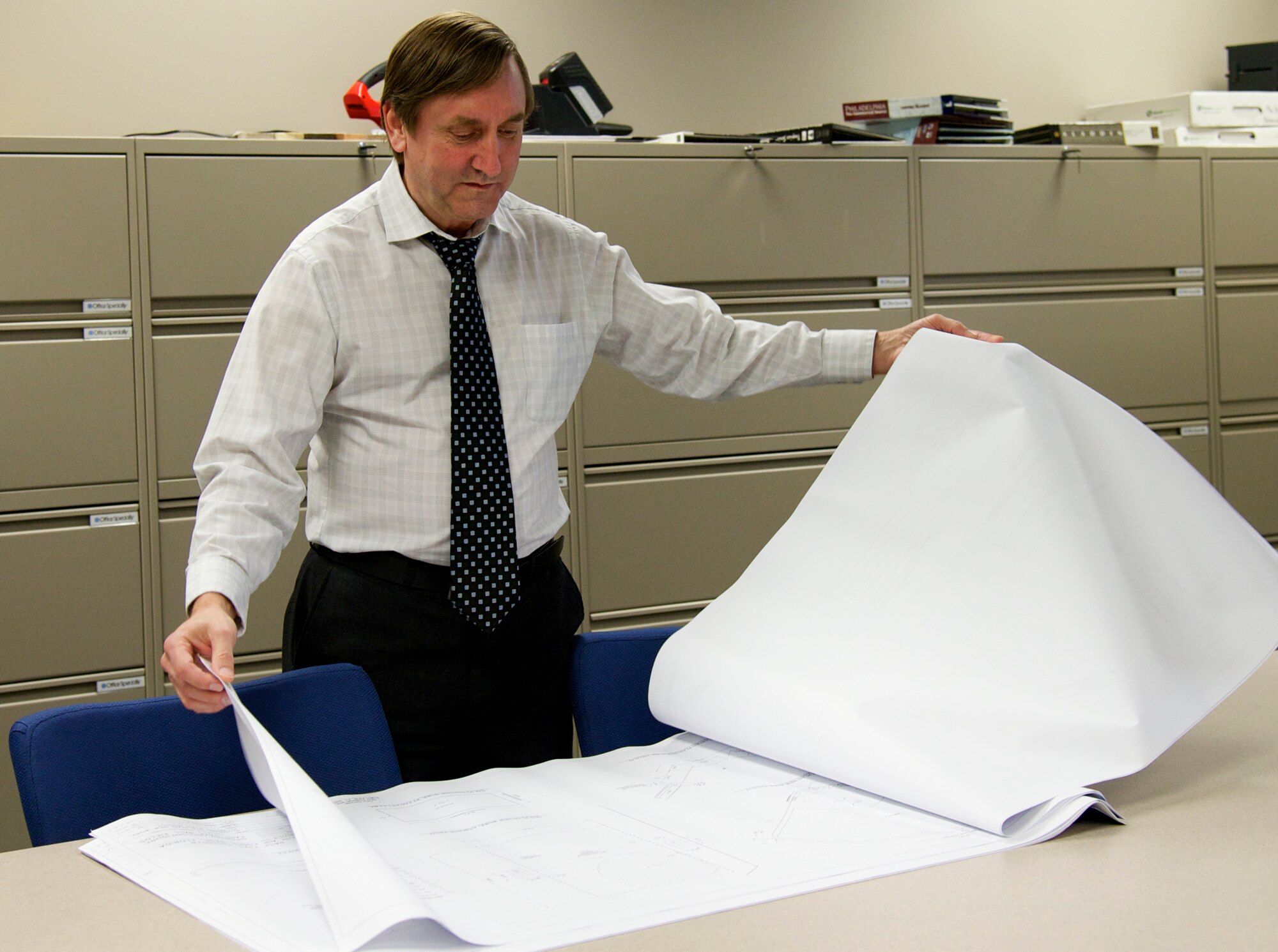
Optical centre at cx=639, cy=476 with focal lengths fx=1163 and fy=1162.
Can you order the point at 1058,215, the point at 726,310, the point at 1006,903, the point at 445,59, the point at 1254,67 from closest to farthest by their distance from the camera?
the point at 1006,903
the point at 445,59
the point at 726,310
the point at 1058,215
the point at 1254,67

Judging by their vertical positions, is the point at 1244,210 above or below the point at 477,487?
above

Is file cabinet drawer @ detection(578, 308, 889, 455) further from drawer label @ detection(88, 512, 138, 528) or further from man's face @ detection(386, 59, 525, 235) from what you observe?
man's face @ detection(386, 59, 525, 235)

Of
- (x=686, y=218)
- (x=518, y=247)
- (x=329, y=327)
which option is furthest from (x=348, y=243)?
(x=686, y=218)

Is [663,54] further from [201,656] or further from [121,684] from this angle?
[201,656]

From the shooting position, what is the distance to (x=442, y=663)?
148cm

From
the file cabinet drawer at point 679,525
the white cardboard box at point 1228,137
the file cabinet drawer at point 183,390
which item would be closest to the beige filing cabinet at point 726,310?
the file cabinet drawer at point 679,525

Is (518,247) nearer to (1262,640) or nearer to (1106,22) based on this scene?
(1262,640)

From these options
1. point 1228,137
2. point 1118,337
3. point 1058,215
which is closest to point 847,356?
point 1058,215

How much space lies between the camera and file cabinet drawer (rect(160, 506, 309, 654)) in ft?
8.56

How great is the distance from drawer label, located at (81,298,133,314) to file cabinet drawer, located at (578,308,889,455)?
1.05 meters

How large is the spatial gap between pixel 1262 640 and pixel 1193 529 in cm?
12

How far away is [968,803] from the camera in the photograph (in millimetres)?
982

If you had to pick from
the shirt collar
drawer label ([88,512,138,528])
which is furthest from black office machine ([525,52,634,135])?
the shirt collar

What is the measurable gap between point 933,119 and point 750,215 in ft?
1.98
